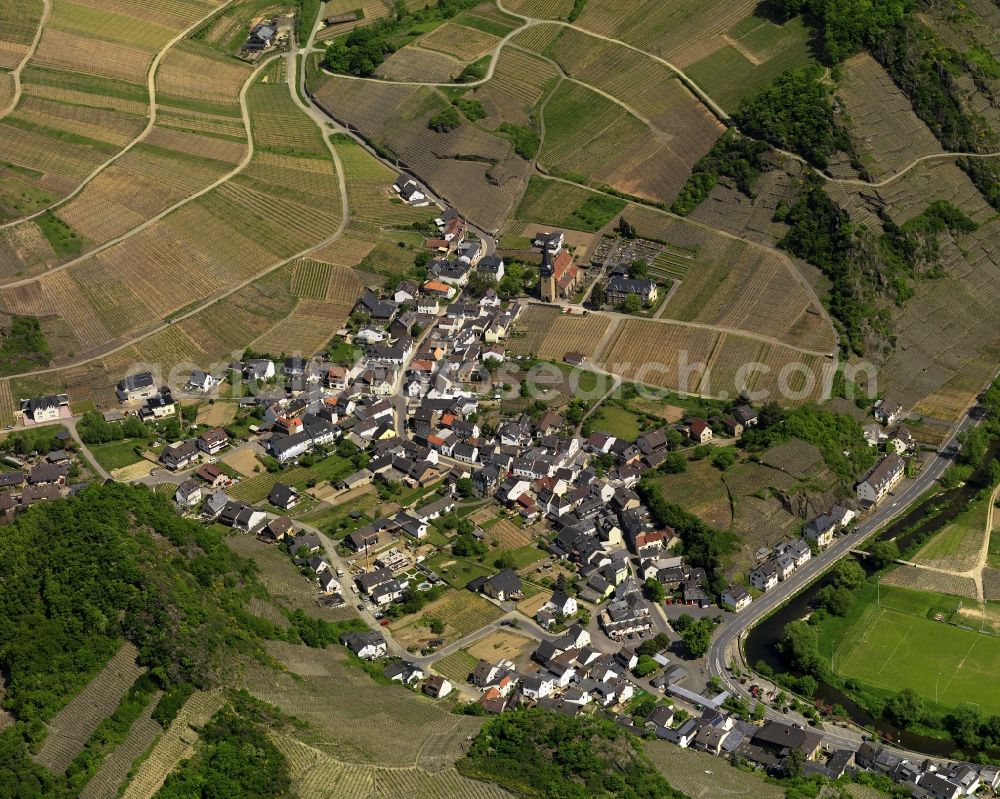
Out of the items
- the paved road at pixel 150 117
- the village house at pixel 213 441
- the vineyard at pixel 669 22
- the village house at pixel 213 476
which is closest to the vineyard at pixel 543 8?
the vineyard at pixel 669 22

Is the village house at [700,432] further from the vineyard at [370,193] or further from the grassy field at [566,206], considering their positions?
the vineyard at [370,193]

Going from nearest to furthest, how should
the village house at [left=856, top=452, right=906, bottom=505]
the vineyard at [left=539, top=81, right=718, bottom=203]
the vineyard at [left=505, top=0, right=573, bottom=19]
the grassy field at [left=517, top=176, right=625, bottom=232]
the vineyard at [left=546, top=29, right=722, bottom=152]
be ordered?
the village house at [left=856, top=452, right=906, bottom=505]
the grassy field at [left=517, top=176, right=625, bottom=232]
the vineyard at [left=539, top=81, right=718, bottom=203]
the vineyard at [left=546, top=29, right=722, bottom=152]
the vineyard at [left=505, top=0, right=573, bottom=19]

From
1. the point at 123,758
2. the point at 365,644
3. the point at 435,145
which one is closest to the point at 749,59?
the point at 435,145

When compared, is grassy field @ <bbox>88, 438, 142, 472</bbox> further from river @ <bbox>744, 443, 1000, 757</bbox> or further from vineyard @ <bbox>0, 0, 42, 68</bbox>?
vineyard @ <bbox>0, 0, 42, 68</bbox>

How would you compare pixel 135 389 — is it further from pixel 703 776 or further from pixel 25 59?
pixel 703 776

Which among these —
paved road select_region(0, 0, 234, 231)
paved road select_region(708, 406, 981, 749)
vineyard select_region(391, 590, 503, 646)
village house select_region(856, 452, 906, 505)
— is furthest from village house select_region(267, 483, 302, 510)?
paved road select_region(0, 0, 234, 231)

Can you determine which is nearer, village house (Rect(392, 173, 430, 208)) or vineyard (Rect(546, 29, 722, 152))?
vineyard (Rect(546, 29, 722, 152))

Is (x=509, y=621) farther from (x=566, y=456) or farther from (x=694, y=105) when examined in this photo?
(x=694, y=105)
